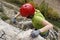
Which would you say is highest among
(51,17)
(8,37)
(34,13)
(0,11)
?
(34,13)

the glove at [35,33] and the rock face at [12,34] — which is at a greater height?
the glove at [35,33]

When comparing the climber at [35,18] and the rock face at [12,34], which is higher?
the climber at [35,18]

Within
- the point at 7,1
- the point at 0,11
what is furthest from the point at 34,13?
the point at 7,1

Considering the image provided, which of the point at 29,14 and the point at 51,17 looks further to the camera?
the point at 51,17

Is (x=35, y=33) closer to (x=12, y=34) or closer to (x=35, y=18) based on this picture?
(x=35, y=18)

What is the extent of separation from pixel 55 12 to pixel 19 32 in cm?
403

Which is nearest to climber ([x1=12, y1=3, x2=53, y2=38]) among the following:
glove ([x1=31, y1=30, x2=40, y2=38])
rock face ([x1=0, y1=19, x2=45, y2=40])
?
glove ([x1=31, y1=30, x2=40, y2=38])

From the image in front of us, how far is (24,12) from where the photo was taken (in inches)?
197

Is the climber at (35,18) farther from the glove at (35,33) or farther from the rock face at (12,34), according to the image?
the rock face at (12,34)

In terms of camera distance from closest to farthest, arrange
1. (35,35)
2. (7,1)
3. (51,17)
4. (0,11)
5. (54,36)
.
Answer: (35,35) < (54,36) < (0,11) < (51,17) < (7,1)

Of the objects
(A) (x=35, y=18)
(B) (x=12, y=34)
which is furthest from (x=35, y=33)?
(B) (x=12, y=34)

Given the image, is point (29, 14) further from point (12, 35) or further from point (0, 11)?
point (0, 11)

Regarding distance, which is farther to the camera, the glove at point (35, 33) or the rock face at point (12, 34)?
the rock face at point (12, 34)

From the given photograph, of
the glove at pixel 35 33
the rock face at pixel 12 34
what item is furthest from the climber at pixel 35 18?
the rock face at pixel 12 34
